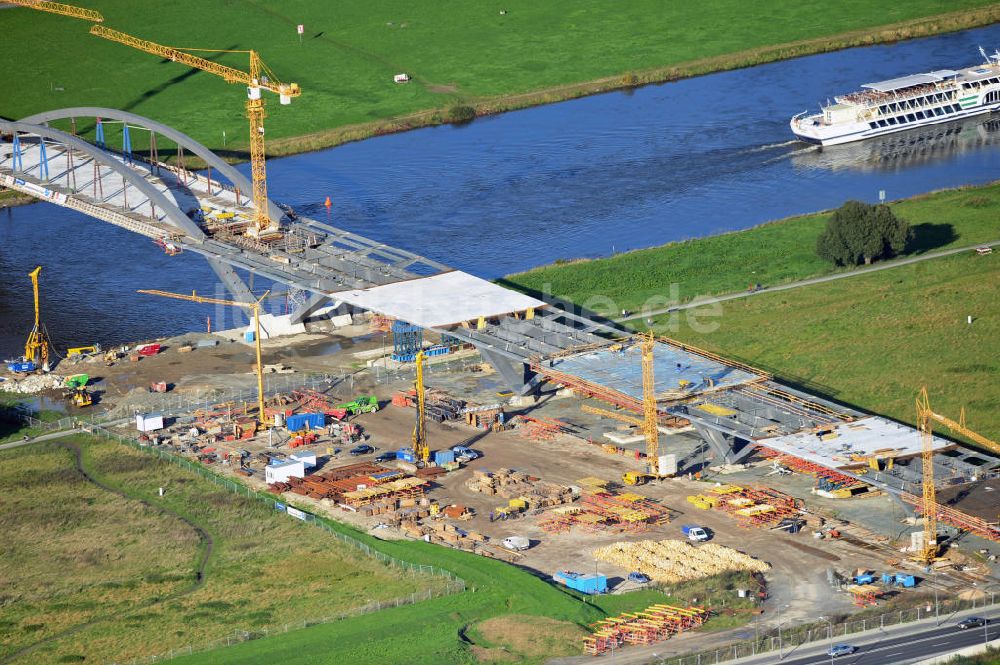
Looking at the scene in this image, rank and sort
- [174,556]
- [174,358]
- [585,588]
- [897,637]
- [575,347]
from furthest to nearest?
[174,358], [575,347], [174,556], [585,588], [897,637]

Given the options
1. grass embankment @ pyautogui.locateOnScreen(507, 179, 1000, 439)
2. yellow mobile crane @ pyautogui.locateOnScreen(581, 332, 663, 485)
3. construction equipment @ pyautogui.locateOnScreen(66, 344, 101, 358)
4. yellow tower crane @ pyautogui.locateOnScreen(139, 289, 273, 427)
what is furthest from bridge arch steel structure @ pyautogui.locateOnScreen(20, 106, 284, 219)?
yellow mobile crane @ pyautogui.locateOnScreen(581, 332, 663, 485)

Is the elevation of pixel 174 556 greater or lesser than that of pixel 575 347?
lesser

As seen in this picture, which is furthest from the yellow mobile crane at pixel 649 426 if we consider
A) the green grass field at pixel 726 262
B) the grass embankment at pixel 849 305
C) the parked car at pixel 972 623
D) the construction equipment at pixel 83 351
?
the construction equipment at pixel 83 351

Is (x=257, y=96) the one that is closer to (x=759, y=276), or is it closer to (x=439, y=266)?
(x=439, y=266)

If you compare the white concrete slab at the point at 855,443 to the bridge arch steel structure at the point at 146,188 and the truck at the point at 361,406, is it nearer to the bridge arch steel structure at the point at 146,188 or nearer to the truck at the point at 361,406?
the truck at the point at 361,406

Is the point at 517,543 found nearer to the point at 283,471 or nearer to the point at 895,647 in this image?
the point at 283,471

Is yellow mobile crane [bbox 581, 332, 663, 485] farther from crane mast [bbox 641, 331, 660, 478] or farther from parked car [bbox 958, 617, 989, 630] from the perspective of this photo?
parked car [bbox 958, 617, 989, 630]

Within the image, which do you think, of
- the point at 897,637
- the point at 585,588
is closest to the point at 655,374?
the point at 585,588
